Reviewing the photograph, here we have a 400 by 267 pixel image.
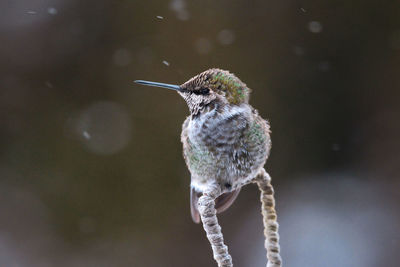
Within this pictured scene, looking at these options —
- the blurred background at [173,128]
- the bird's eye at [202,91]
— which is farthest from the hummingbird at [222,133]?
the blurred background at [173,128]

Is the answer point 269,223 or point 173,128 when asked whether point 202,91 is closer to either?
point 269,223

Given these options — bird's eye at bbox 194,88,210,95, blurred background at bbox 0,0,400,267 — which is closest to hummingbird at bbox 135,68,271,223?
bird's eye at bbox 194,88,210,95

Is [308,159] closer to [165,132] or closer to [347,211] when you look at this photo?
[347,211]

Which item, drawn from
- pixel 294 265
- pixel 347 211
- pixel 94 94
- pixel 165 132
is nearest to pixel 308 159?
pixel 347 211

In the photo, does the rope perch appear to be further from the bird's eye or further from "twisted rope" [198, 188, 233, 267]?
the bird's eye

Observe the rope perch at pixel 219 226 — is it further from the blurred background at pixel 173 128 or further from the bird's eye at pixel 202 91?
the blurred background at pixel 173 128

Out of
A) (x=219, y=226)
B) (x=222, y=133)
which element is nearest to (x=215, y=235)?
(x=219, y=226)

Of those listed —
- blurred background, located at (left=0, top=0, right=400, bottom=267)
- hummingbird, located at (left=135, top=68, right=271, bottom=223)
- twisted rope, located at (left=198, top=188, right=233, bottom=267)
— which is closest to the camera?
twisted rope, located at (left=198, top=188, right=233, bottom=267)
